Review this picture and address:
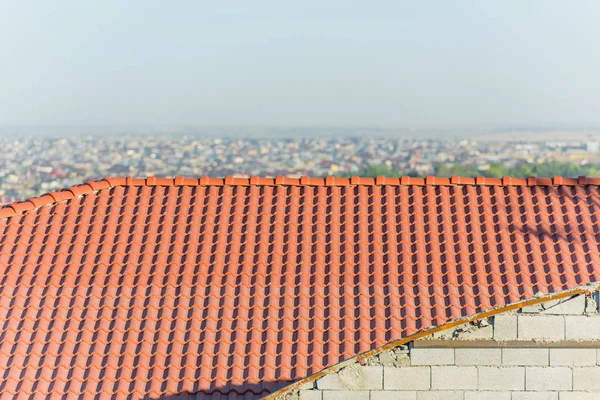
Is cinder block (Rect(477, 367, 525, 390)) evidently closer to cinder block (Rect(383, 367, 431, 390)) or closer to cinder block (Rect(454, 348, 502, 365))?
cinder block (Rect(454, 348, 502, 365))

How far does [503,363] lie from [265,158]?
149464mm

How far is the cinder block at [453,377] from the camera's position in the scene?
8805 millimetres

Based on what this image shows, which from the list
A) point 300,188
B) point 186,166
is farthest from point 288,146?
point 300,188

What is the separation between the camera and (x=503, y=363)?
894cm

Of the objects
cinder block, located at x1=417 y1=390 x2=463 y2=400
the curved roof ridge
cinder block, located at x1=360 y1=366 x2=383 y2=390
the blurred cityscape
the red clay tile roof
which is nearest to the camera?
cinder block, located at x1=360 y1=366 x2=383 y2=390

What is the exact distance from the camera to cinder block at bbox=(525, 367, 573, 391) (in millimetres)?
8984

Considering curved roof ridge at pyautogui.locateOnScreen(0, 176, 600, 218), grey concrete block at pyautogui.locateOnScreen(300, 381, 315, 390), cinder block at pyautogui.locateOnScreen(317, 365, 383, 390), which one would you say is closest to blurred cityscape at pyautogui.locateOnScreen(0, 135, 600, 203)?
curved roof ridge at pyautogui.locateOnScreen(0, 176, 600, 218)

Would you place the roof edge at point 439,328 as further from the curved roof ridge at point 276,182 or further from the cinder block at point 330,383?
the curved roof ridge at point 276,182

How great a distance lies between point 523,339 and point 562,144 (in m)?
182

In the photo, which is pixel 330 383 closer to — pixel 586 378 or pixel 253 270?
pixel 586 378

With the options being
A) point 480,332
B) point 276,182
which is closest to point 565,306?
point 480,332

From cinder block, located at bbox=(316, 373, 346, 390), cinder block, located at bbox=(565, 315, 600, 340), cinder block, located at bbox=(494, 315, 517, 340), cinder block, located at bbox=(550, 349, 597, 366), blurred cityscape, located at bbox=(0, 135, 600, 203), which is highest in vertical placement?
blurred cityscape, located at bbox=(0, 135, 600, 203)

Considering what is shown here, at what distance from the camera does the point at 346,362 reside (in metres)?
8.30

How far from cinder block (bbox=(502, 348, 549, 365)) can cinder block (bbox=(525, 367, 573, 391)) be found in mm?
63
